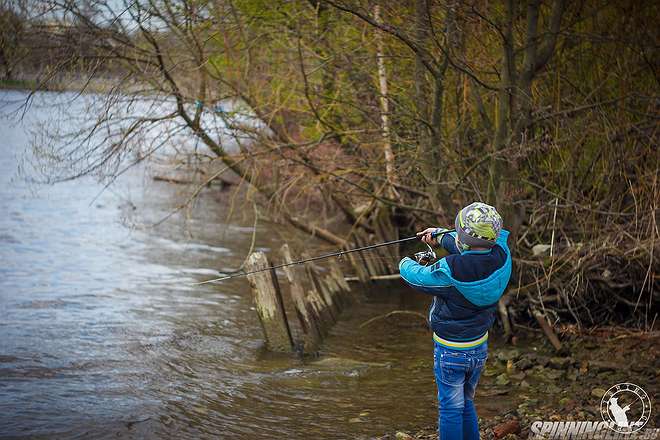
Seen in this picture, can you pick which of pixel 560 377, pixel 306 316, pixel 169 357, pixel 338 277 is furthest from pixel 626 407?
pixel 338 277

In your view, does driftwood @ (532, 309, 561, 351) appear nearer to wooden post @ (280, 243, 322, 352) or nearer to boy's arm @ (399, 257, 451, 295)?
wooden post @ (280, 243, 322, 352)

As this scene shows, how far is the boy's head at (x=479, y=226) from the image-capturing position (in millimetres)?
4621

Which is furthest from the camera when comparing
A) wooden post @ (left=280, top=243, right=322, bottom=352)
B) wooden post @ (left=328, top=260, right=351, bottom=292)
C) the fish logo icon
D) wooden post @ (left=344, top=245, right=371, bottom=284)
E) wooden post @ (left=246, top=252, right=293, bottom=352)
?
wooden post @ (left=344, top=245, right=371, bottom=284)

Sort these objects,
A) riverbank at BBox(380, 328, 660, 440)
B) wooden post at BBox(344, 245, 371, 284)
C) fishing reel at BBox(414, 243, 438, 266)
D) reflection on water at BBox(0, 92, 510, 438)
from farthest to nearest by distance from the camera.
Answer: wooden post at BBox(344, 245, 371, 284), reflection on water at BBox(0, 92, 510, 438), riverbank at BBox(380, 328, 660, 440), fishing reel at BBox(414, 243, 438, 266)

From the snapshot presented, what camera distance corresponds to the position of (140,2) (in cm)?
938

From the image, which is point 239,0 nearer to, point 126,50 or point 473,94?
point 126,50

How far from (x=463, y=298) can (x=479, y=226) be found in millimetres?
450

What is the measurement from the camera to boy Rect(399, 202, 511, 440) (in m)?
4.63

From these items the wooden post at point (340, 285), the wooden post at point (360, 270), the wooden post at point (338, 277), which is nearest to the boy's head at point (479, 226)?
the wooden post at point (340, 285)

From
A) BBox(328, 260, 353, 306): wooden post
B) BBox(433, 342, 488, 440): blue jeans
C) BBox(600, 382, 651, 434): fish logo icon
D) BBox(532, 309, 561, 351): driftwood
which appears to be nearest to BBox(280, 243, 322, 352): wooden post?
BBox(328, 260, 353, 306): wooden post

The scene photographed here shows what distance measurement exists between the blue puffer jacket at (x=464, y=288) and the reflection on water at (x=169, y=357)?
1.92 metres

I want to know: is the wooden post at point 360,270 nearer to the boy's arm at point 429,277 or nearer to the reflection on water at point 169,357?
the reflection on water at point 169,357

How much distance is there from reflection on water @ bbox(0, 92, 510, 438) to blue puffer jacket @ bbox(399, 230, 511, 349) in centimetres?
192

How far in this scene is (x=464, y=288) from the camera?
4.62 meters
